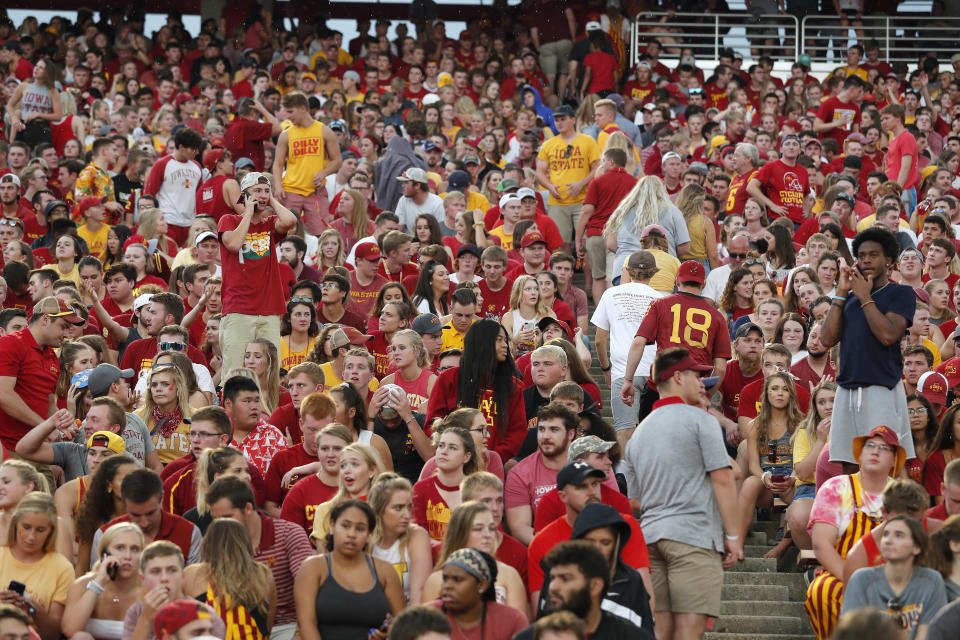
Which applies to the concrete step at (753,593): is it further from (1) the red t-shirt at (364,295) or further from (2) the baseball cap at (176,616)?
(1) the red t-shirt at (364,295)

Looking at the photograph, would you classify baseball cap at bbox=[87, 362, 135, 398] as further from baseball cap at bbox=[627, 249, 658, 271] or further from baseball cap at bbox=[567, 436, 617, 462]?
baseball cap at bbox=[627, 249, 658, 271]

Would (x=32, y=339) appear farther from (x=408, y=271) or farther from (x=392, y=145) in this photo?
(x=392, y=145)

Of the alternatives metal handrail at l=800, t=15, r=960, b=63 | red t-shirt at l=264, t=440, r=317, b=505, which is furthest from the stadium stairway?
metal handrail at l=800, t=15, r=960, b=63

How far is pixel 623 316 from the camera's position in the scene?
10.9 meters

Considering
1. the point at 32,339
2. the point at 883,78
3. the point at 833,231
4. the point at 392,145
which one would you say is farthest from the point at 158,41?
the point at 32,339

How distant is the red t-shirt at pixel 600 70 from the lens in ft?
73.7

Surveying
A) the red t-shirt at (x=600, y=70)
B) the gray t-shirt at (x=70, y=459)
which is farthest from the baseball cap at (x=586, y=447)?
the red t-shirt at (x=600, y=70)

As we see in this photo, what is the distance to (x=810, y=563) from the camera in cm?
855

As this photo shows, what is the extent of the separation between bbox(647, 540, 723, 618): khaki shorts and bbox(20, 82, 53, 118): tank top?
14.0 metres

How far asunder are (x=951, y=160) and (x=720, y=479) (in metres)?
12.8

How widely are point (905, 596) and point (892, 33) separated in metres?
20.6

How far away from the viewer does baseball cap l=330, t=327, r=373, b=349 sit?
10.8m

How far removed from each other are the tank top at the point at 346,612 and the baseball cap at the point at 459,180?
31.8 feet

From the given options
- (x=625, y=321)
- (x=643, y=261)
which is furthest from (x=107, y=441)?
(x=643, y=261)
